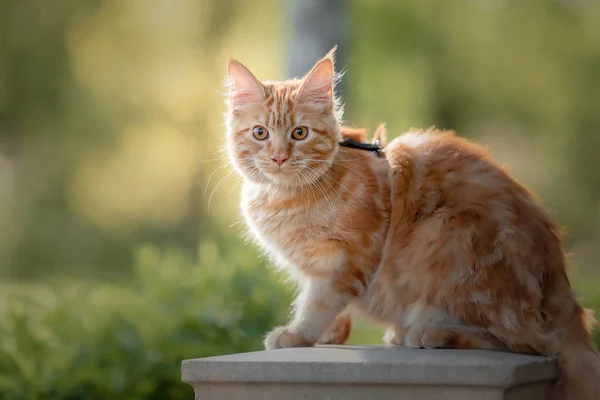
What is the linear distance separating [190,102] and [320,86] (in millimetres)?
10789

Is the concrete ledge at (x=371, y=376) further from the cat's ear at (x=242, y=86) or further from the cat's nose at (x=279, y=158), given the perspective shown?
the cat's ear at (x=242, y=86)

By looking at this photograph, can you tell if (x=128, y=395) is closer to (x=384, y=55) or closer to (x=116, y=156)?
(x=384, y=55)

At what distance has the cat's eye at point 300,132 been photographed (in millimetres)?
3279

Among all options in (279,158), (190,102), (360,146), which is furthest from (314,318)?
(190,102)

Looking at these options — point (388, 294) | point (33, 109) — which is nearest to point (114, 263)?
point (33, 109)

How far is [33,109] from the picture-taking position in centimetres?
1452

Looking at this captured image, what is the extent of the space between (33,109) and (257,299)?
1061 centimetres

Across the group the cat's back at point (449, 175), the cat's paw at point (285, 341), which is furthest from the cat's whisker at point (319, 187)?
the cat's paw at point (285, 341)

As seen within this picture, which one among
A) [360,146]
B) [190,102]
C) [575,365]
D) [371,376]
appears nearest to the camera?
[371,376]

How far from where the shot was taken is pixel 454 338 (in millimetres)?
3059

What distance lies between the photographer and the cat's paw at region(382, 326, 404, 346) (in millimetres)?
3354

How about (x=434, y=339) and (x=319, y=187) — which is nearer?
(x=434, y=339)

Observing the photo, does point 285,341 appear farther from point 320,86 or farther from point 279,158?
point 320,86

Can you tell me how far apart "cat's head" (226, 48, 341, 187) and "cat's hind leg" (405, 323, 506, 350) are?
0.72m
